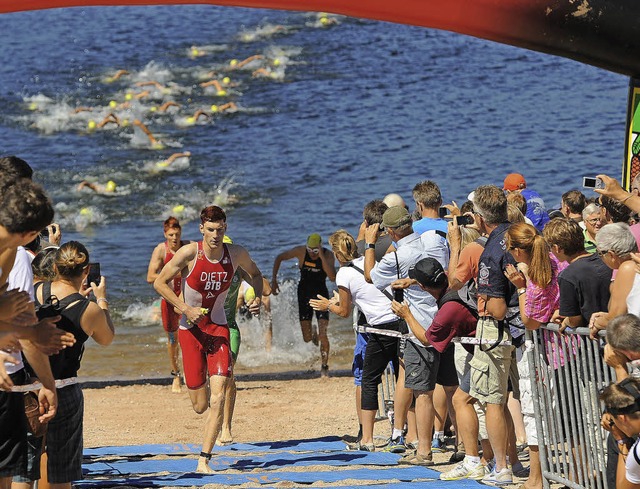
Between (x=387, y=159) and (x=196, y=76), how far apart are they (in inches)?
446

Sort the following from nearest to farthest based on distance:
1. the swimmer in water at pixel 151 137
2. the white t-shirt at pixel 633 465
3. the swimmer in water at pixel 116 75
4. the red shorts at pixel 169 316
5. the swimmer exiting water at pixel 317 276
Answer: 1. the white t-shirt at pixel 633 465
2. the red shorts at pixel 169 316
3. the swimmer exiting water at pixel 317 276
4. the swimmer in water at pixel 151 137
5. the swimmer in water at pixel 116 75

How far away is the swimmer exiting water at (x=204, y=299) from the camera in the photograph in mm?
8273

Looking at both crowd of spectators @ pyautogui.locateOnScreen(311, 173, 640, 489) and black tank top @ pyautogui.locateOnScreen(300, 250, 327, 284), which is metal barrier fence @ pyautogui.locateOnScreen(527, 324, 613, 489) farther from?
black tank top @ pyautogui.locateOnScreen(300, 250, 327, 284)

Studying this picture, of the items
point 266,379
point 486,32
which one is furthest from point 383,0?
point 266,379

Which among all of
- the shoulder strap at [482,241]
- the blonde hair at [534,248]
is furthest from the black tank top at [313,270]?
the blonde hair at [534,248]

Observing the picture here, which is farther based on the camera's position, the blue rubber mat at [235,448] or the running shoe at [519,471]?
the blue rubber mat at [235,448]

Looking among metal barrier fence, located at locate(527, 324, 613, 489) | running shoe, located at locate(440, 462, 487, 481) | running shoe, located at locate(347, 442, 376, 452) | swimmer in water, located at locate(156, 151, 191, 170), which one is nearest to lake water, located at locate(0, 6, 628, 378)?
swimmer in water, located at locate(156, 151, 191, 170)

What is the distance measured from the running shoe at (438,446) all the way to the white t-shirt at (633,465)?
3.40 m

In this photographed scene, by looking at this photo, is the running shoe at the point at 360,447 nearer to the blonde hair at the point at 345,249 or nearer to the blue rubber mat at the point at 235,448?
the blue rubber mat at the point at 235,448

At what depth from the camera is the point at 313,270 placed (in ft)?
40.9

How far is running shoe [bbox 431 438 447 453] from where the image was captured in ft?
27.2

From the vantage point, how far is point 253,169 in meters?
28.5

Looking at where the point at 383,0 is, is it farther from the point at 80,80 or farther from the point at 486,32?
the point at 80,80

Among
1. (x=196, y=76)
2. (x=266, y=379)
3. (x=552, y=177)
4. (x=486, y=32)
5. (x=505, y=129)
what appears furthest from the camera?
(x=196, y=76)
